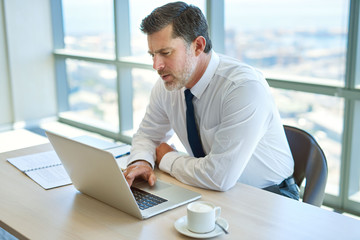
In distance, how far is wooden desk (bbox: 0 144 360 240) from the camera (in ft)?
4.22

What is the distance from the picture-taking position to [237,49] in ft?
11.5

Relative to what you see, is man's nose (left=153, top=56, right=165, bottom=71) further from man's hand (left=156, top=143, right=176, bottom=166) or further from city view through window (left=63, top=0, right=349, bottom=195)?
city view through window (left=63, top=0, right=349, bottom=195)

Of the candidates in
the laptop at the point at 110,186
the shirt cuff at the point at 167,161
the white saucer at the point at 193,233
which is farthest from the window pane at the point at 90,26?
the white saucer at the point at 193,233

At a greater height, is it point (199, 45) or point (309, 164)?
point (199, 45)

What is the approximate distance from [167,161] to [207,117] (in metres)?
0.24

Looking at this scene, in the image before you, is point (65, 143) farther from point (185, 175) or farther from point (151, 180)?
point (185, 175)

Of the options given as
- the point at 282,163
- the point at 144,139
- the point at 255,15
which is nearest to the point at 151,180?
the point at 144,139

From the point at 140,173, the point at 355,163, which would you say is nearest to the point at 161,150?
the point at 140,173

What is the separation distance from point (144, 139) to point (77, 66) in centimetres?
345

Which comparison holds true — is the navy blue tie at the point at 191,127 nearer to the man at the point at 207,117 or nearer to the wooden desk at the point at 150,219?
the man at the point at 207,117

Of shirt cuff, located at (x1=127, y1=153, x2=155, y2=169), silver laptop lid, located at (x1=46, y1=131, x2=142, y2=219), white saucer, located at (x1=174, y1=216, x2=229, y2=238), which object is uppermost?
silver laptop lid, located at (x1=46, y1=131, x2=142, y2=219)

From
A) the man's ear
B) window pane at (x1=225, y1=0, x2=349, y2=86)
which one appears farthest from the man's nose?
window pane at (x1=225, y1=0, x2=349, y2=86)

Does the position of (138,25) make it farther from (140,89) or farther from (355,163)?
(355,163)

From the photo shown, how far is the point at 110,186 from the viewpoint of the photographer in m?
1.42
